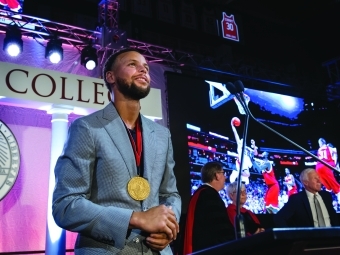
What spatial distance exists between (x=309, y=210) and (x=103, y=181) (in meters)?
3.18

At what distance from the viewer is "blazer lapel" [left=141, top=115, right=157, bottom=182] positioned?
4.65 feet

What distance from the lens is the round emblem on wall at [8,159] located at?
3869 millimetres

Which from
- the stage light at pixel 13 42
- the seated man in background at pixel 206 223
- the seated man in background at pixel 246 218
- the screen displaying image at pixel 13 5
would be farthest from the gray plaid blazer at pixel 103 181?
the screen displaying image at pixel 13 5

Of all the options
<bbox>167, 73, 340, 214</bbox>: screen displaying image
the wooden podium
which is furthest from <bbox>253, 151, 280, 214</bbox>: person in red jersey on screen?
the wooden podium

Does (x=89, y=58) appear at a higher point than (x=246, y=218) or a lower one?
higher

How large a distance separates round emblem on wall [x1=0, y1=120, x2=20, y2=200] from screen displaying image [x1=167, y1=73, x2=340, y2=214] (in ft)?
5.90

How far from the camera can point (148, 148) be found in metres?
1.48

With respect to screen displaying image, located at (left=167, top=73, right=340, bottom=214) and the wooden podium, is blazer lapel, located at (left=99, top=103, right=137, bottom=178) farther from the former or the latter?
screen displaying image, located at (left=167, top=73, right=340, bottom=214)

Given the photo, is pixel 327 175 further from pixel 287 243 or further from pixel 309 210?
pixel 287 243

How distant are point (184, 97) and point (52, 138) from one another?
1.86 meters

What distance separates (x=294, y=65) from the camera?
28.6 feet

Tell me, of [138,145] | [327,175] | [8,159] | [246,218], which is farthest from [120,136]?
[327,175]

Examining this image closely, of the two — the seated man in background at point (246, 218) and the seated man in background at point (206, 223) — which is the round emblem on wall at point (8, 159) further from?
the seated man in background at point (246, 218)

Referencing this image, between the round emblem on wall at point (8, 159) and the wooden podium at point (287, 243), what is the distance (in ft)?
11.2
